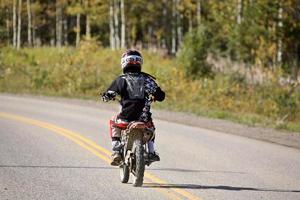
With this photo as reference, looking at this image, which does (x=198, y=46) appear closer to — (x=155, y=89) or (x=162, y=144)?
(x=162, y=144)

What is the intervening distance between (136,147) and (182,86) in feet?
61.6

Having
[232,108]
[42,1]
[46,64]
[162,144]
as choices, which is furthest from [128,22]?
[162,144]

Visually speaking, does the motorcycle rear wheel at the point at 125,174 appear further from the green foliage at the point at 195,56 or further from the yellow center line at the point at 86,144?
the green foliage at the point at 195,56

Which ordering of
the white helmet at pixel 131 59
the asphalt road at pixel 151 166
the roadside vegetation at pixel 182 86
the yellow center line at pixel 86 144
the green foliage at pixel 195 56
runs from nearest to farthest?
the yellow center line at pixel 86 144 < the asphalt road at pixel 151 166 < the white helmet at pixel 131 59 < the roadside vegetation at pixel 182 86 < the green foliage at pixel 195 56

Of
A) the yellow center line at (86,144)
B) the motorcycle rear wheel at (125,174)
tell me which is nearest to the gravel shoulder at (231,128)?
the yellow center line at (86,144)

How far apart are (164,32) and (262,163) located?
53.2m

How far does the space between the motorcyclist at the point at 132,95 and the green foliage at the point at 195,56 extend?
20.6 metres

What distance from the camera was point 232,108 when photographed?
25.5 meters

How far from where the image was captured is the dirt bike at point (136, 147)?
30.7 feet

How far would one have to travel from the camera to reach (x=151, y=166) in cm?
1180

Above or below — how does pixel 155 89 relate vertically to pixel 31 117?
above

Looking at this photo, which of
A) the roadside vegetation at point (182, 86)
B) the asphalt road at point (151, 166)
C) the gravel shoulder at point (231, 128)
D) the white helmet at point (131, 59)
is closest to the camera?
the asphalt road at point (151, 166)

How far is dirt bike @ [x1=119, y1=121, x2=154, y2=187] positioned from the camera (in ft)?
30.7

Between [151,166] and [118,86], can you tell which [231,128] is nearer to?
[151,166]
